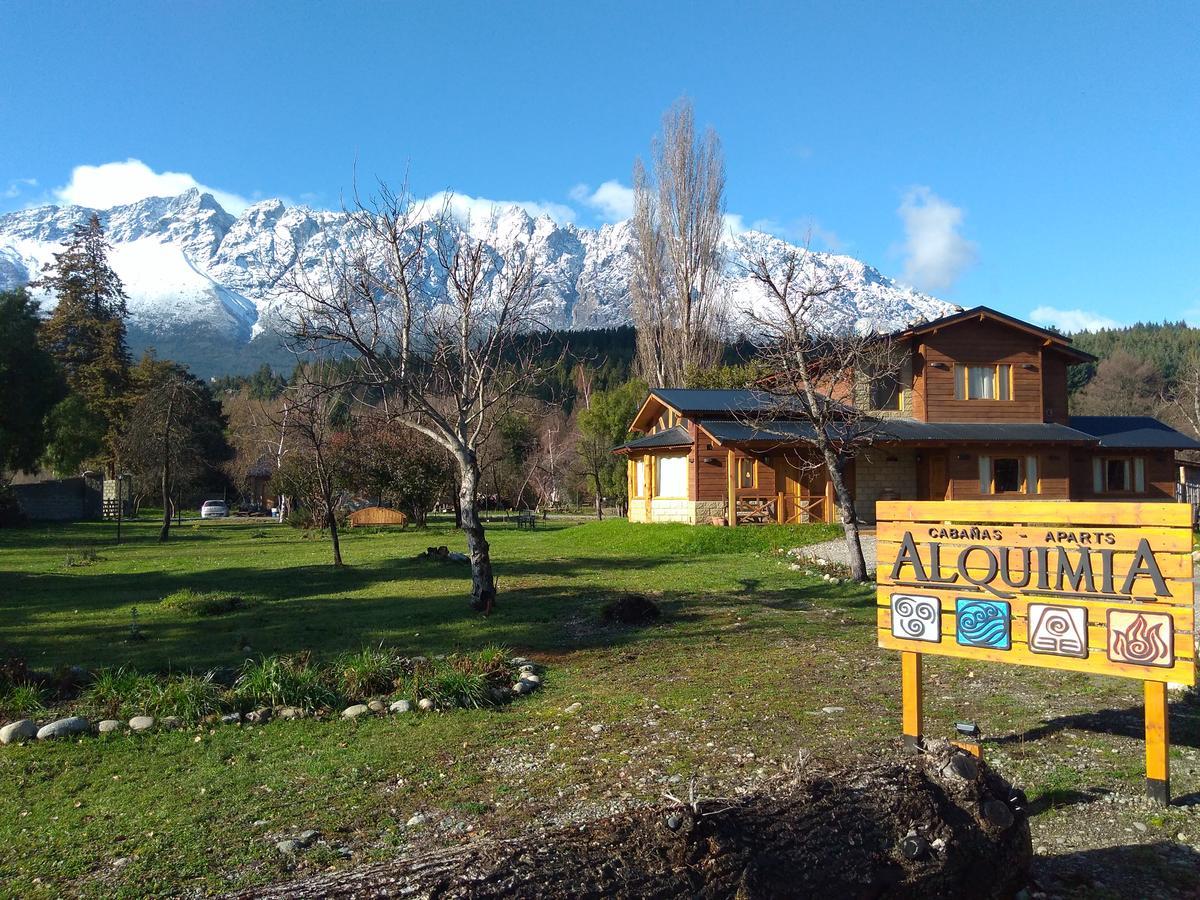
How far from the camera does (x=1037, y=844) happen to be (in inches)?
174

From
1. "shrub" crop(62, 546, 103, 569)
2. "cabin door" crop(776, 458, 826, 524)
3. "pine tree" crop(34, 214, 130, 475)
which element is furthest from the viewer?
"pine tree" crop(34, 214, 130, 475)

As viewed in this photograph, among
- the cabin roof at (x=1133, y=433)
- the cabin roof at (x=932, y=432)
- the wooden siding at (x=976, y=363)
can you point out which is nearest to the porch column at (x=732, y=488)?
the cabin roof at (x=932, y=432)

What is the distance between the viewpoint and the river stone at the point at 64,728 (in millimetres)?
6879

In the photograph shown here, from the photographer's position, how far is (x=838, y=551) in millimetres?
20953

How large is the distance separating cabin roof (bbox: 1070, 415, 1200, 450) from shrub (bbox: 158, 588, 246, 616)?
28.8 m

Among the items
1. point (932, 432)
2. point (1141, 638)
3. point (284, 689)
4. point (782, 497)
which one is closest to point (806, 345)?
point (782, 497)

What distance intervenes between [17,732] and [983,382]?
29.8m

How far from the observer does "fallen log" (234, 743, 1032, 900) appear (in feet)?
9.44

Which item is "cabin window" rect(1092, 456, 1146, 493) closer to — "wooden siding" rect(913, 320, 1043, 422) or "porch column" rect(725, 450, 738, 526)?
"wooden siding" rect(913, 320, 1043, 422)

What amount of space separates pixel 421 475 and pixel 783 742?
31070mm

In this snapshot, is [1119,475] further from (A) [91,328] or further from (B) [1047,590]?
(A) [91,328]

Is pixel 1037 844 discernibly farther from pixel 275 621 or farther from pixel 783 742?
pixel 275 621

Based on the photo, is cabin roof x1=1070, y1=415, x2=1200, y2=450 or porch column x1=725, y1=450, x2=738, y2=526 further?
cabin roof x1=1070, y1=415, x2=1200, y2=450

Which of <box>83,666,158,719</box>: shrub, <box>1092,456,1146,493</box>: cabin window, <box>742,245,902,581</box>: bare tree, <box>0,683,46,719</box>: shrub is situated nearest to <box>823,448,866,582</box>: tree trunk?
<box>742,245,902,581</box>: bare tree
